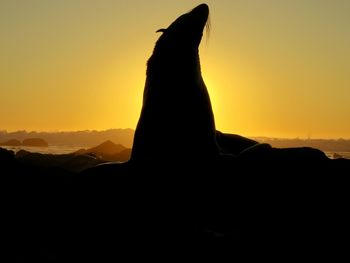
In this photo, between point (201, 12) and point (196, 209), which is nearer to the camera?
point (196, 209)

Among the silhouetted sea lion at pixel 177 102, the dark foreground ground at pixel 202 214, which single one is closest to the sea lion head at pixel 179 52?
the silhouetted sea lion at pixel 177 102

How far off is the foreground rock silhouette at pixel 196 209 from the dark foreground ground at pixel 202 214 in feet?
0.04

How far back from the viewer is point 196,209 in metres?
5.86

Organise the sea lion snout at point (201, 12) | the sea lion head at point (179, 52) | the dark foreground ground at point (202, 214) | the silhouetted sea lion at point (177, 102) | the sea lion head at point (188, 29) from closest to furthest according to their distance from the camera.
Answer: the dark foreground ground at point (202, 214)
the silhouetted sea lion at point (177, 102)
the sea lion head at point (179, 52)
the sea lion head at point (188, 29)
the sea lion snout at point (201, 12)

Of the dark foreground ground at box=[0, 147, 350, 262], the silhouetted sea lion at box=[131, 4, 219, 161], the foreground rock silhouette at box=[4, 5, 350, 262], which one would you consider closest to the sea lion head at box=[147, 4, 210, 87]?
the silhouetted sea lion at box=[131, 4, 219, 161]

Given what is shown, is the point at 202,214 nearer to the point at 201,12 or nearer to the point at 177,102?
the point at 177,102

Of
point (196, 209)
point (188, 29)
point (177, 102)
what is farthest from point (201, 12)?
point (196, 209)

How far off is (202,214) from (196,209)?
13cm

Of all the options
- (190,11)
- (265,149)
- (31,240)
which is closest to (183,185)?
(265,149)

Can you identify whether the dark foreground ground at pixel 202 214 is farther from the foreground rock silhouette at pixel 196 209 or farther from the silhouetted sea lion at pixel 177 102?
the silhouetted sea lion at pixel 177 102

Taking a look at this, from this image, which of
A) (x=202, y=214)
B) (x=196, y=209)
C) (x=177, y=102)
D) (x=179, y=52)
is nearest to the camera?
(x=202, y=214)

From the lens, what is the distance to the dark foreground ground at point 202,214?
15.9 feet

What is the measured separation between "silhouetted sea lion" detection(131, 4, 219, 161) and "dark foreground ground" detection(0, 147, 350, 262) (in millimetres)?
348

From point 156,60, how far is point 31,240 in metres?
3.12
